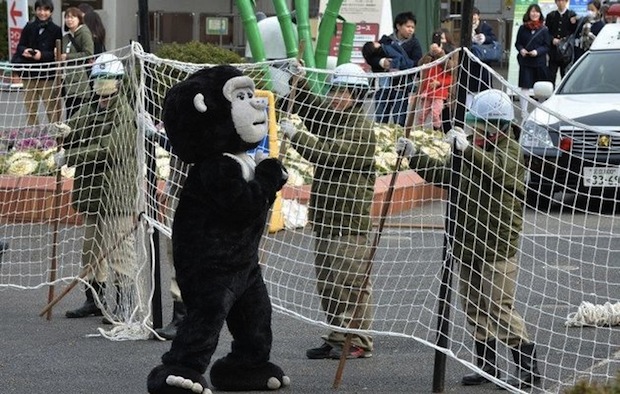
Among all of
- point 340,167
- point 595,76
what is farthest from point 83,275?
point 595,76

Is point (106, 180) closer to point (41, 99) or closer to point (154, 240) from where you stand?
point (154, 240)

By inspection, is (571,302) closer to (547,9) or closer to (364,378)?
(364,378)

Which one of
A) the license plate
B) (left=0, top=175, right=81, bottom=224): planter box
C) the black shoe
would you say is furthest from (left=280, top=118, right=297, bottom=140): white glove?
(left=0, top=175, right=81, bottom=224): planter box

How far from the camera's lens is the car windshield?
16.2m

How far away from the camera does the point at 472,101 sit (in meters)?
7.81

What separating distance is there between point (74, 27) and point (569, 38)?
838 cm

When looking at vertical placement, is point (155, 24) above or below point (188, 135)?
below

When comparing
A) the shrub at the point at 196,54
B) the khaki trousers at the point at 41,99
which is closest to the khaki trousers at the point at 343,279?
the khaki trousers at the point at 41,99

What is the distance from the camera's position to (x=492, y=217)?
25.6 ft

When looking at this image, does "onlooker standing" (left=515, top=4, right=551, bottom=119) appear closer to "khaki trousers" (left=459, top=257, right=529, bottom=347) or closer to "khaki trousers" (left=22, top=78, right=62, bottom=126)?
"khaki trousers" (left=22, top=78, right=62, bottom=126)

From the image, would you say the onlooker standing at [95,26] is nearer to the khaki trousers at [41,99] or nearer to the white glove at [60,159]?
the khaki trousers at [41,99]

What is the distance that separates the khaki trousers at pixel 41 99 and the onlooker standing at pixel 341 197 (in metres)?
3.37

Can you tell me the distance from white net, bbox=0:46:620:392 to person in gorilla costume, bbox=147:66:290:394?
809 mm

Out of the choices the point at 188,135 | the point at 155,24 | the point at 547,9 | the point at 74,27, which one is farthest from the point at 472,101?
the point at 155,24
